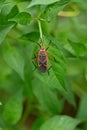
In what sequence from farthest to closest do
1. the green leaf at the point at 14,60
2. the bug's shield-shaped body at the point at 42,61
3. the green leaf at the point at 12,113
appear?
the green leaf at the point at 12,113 < the green leaf at the point at 14,60 < the bug's shield-shaped body at the point at 42,61

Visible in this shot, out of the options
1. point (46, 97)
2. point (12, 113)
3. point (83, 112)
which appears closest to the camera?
point (12, 113)

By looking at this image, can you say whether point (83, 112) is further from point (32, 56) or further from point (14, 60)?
point (32, 56)

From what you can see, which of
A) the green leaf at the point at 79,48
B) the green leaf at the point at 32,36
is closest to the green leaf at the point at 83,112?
the green leaf at the point at 79,48

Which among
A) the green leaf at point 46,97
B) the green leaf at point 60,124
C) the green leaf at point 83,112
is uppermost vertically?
the green leaf at point 60,124

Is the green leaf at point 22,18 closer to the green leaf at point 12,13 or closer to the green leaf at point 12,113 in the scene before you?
the green leaf at point 12,13

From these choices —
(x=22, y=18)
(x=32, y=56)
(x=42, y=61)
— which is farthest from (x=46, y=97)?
(x=22, y=18)

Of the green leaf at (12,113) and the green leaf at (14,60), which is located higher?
the green leaf at (14,60)

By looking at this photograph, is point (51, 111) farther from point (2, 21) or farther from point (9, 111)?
point (2, 21)

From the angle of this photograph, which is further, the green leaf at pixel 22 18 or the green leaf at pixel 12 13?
the green leaf at pixel 12 13
